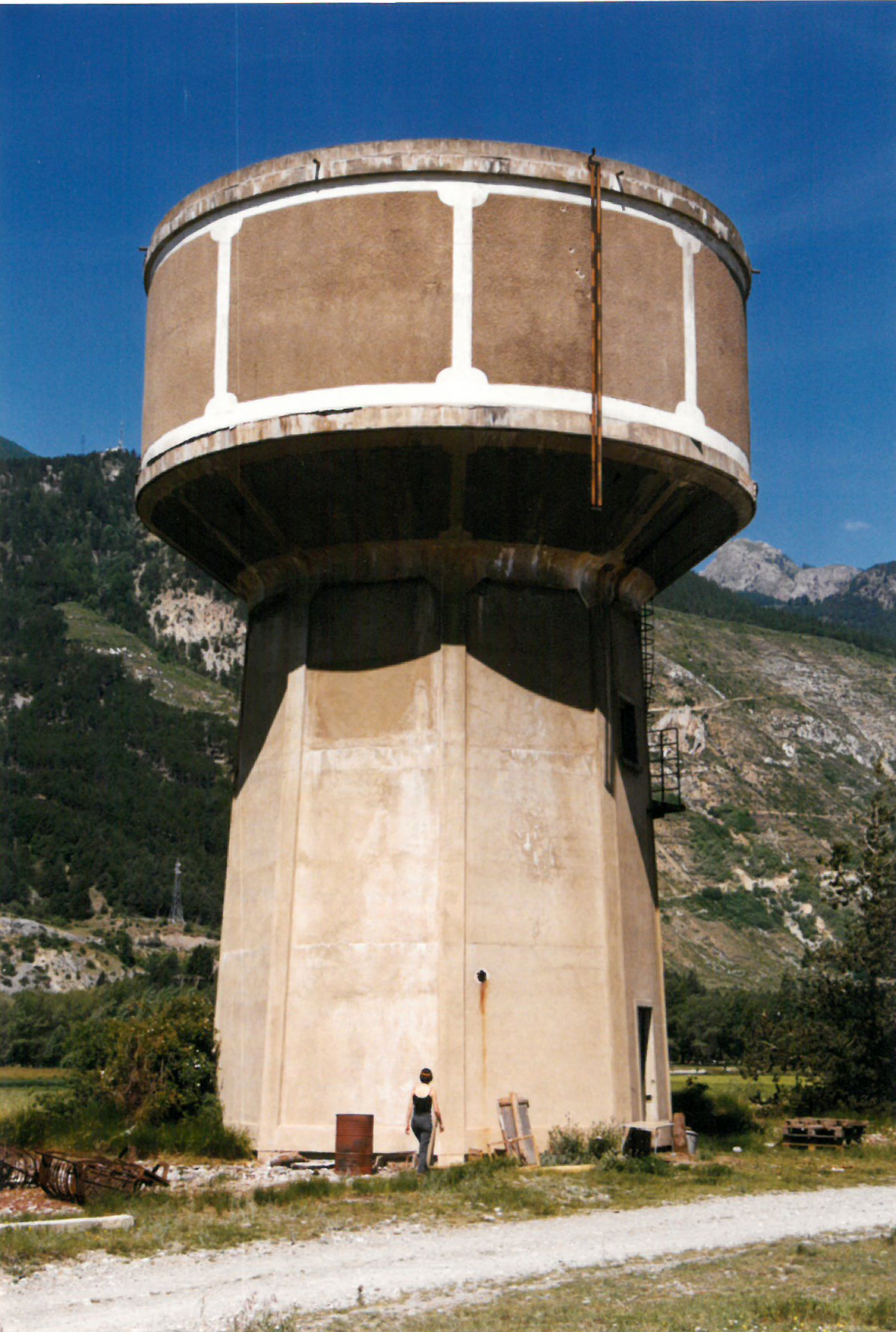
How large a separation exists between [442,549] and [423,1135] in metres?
6.79

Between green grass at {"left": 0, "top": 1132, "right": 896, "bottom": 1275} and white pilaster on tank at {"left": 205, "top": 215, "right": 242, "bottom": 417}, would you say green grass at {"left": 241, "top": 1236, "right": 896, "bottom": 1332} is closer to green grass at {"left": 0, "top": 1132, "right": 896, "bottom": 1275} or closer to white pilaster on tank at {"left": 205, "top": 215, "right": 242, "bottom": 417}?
green grass at {"left": 0, "top": 1132, "right": 896, "bottom": 1275}

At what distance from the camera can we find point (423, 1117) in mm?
15625

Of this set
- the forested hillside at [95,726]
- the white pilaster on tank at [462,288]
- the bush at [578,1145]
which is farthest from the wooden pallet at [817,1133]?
the forested hillside at [95,726]

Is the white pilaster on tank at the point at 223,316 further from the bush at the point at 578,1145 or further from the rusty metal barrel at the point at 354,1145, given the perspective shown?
the bush at the point at 578,1145

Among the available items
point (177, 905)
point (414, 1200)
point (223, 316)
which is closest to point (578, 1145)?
point (414, 1200)

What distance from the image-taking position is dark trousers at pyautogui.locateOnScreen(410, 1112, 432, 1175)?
50.8 ft

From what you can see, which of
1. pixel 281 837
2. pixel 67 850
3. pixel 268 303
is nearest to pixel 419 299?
pixel 268 303

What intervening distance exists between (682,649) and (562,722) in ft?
462

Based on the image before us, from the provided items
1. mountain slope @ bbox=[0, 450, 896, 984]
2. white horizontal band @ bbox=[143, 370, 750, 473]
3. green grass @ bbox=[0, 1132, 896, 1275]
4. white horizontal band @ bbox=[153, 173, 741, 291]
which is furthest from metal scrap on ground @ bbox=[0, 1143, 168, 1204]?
mountain slope @ bbox=[0, 450, 896, 984]

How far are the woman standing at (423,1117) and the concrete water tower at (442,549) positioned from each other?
30.4 inches

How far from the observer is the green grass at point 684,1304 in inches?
326

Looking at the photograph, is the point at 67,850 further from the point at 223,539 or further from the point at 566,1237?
the point at 566,1237

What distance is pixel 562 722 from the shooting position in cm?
1834

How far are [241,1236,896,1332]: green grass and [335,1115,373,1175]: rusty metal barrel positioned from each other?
19.8 ft
